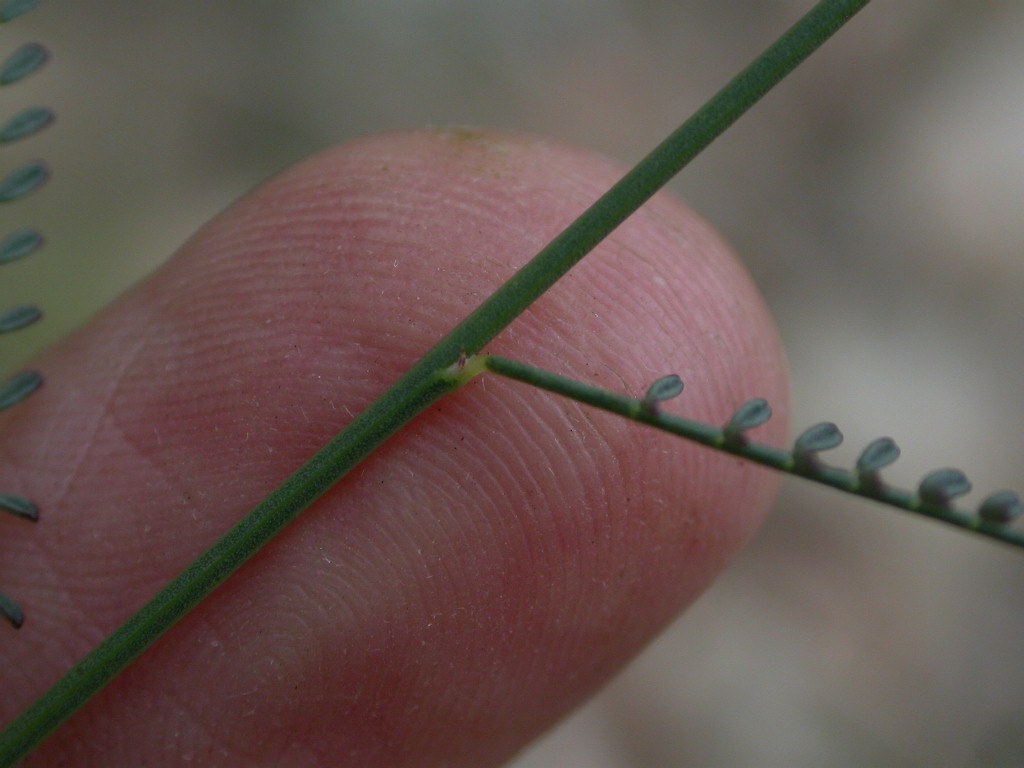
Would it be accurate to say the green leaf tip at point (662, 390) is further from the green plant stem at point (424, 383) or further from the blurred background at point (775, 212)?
the blurred background at point (775, 212)

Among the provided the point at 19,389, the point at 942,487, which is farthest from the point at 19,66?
the point at 942,487

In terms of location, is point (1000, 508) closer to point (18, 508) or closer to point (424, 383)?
point (424, 383)

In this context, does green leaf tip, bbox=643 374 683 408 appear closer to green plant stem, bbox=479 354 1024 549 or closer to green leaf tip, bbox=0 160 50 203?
green plant stem, bbox=479 354 1024 549

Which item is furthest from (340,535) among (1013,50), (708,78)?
(1013,50)

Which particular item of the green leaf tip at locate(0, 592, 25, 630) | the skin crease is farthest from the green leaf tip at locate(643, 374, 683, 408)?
the green leaf tip at locate(0, 592, 25, 630)

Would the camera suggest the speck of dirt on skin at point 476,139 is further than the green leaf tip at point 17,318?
Yes

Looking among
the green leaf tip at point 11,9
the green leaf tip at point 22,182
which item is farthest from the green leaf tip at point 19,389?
the green leaf tip at point 11,9

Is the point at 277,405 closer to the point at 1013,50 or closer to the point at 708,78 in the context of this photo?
the point at 708,78
